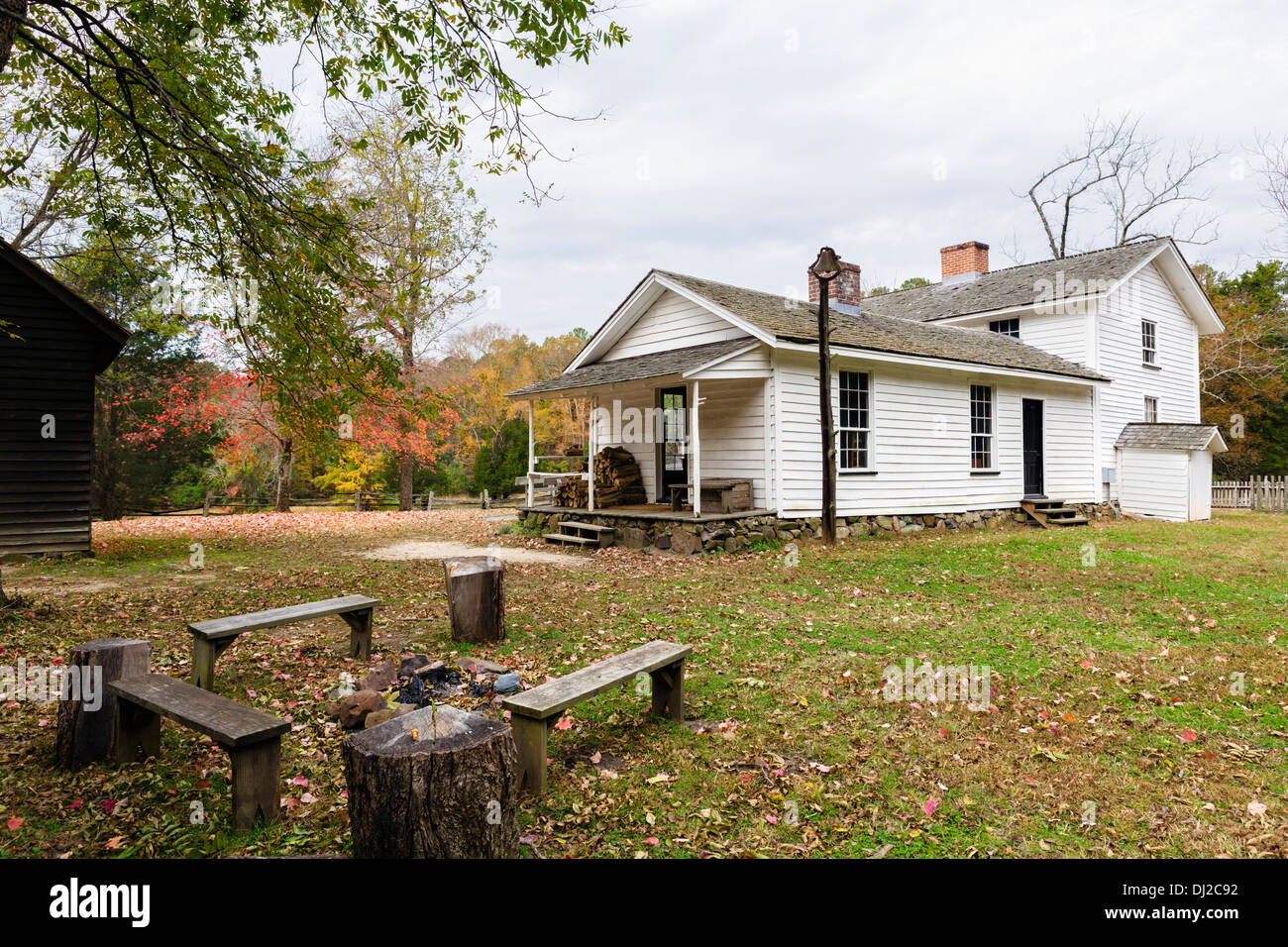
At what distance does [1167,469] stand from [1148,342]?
496 centimetres

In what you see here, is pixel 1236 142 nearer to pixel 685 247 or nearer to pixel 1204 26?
pixel 1204 26

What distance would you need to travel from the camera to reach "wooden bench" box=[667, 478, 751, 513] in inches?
484

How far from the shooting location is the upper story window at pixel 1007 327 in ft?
67.1

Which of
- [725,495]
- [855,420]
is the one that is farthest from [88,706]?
[855,420]

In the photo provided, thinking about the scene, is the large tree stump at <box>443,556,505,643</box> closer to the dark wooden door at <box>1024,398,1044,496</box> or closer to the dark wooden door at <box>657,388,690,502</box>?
the dark wooden door at <box>657,388,690,502</box>

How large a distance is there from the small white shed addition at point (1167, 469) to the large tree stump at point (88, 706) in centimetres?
2234

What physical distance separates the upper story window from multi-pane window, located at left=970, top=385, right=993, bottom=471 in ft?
18.4

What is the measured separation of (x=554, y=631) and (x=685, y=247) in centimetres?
9942

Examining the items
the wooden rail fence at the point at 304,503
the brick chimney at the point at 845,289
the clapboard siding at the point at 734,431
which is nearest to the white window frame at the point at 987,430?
the brick chimney at the point at 845,289

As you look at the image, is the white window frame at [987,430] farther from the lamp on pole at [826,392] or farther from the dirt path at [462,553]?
the dirt path at [462,553]
